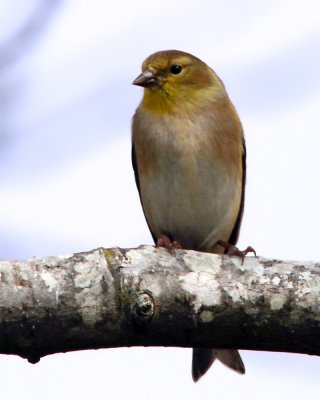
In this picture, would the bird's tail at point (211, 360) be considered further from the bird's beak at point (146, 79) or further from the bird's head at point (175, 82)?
the bird's beak at point (146, 79)

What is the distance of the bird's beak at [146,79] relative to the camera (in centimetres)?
542

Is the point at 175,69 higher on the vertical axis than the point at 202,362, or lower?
higher

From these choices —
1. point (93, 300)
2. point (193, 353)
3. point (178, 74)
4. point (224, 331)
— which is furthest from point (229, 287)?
point (178, 74)

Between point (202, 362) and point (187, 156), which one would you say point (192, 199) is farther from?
point (202, 362)

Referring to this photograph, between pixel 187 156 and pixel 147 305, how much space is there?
2.20 m

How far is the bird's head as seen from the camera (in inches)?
215

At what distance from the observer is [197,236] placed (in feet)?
18.4

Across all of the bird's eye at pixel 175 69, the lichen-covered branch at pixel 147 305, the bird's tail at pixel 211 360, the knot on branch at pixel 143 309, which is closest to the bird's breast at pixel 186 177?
the bird's eye at pixel 175 69

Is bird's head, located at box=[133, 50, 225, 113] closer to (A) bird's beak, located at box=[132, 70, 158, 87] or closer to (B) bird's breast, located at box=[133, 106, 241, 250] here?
(A) bird's beak, located at box=[132, 70, 158, 87]

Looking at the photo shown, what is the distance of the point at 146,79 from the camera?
5449mm

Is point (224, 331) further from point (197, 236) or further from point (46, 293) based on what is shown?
point (197, 236)

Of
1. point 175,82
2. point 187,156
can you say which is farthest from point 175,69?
point 187,156

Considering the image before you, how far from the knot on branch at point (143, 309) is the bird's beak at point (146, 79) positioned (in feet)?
8.17

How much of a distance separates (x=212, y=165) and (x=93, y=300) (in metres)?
2.31
